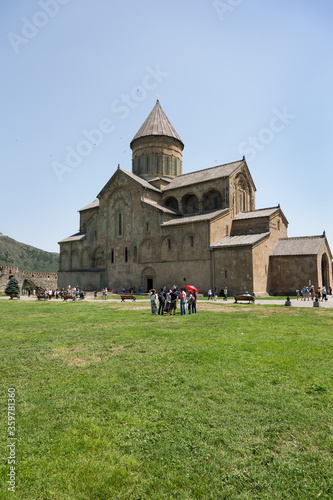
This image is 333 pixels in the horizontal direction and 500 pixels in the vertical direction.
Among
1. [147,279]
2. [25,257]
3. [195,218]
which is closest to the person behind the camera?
[195,218]

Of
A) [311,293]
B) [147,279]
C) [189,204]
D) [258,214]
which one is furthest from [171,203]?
[311,293]

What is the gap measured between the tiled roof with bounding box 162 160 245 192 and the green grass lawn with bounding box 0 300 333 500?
26.6 meters

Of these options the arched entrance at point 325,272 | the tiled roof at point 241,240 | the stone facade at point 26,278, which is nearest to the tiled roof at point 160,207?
the tiled roof at point 241,240

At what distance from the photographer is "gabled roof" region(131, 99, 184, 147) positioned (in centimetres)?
3928

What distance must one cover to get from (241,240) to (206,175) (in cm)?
1022

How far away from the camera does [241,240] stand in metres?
26.8

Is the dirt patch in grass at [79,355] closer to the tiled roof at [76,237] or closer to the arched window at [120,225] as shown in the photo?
the arched window at [120,225]

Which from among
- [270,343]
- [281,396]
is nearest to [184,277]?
[270,343]

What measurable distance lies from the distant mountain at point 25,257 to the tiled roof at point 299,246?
84515 mm

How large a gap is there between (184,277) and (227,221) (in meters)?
7.04

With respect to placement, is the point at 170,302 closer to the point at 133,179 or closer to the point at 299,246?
the point at 299,246

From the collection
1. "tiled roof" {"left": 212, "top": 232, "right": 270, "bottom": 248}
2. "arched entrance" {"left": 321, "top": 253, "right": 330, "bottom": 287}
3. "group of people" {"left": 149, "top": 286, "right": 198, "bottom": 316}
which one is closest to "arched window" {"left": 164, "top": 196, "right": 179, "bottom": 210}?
"tiled roof" {"left": 212, "top": 232, "right": 270, "bottom": 248}

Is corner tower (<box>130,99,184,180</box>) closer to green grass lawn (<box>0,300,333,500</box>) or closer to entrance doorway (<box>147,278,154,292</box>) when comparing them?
entrance doorway (<box>147,278,154,292</box>)

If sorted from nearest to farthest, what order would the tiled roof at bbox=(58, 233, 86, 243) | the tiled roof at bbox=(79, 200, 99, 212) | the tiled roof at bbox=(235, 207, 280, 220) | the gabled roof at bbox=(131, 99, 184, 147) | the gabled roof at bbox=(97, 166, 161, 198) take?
1. the tiled roof at bbox=(235, 207, 280, 220)
2. the gabled roof at bbox=(97, 166, 161, 198)
3. the tiled roof at bbox=(58, 233, 86, 243)
4. the gabled roof at bbox=(131, 99, 184, 147)
5. the tiled roof at bbox=(79, 200, 99, 212)
